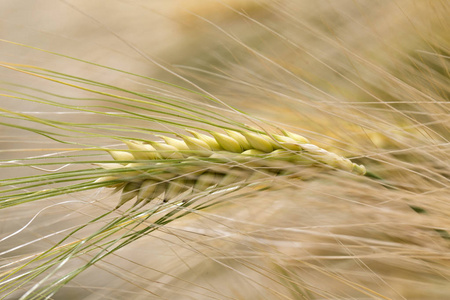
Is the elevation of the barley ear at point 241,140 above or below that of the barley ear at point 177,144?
below

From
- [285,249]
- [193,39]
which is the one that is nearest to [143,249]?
[285,249]

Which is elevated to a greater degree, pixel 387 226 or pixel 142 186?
pixel 142 186

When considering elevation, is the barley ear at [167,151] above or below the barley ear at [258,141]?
above

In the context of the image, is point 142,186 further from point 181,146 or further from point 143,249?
point 143,249

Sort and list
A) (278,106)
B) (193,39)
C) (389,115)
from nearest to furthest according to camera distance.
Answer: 1. (389,115)
2. (278,106)
3. (193,39)

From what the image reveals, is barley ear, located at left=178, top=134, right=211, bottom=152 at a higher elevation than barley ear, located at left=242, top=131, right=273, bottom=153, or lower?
higher

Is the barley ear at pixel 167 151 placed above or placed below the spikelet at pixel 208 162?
above
